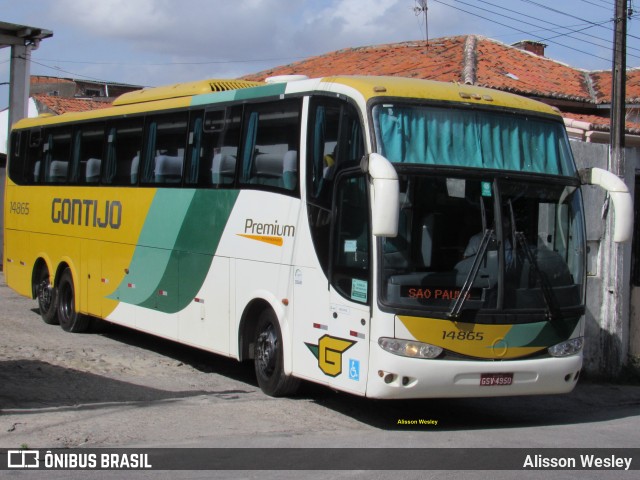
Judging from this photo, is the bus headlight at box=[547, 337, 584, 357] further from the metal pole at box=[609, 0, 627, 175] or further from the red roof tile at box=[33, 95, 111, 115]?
the red roof tile at box=[33, 95, 111, 115]

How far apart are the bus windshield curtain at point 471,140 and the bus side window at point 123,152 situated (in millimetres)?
5567

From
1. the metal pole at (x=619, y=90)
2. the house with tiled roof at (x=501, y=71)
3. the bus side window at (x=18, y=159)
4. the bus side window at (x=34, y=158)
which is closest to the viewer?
the metal pole at (x=619, y=90)

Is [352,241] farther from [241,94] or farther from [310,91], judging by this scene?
[241,94]

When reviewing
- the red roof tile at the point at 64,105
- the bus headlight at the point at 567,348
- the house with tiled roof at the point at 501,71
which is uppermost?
the red roof tile at the point at 64,105

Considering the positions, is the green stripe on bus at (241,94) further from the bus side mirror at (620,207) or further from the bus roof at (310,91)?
the bus side mirror at (620,207)

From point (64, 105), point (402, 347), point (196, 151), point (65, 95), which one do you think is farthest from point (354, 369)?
point (65, 95)

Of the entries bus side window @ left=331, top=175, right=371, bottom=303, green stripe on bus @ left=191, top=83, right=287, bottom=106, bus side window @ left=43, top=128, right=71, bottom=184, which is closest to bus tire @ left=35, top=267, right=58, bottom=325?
bus side window @ left=43, top=128, right=71, bottom=184

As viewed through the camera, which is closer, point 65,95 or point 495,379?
point 495,379

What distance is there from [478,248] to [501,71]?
13809 millimetres

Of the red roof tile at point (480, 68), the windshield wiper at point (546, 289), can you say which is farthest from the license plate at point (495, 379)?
the red roof tile at point (480, 68)

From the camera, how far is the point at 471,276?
864cm

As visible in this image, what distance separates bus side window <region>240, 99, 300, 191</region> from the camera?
10.0m

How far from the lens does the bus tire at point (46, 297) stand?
1562 centimetres

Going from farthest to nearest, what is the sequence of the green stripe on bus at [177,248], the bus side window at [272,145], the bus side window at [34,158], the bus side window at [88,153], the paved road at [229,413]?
1. the bus side window at [34,158]
2. the bus side window at [88,153]
3. the green stripe on bus at [177,248]
4. the bus side window at [272,145]
5. the paved road at [229,413]
